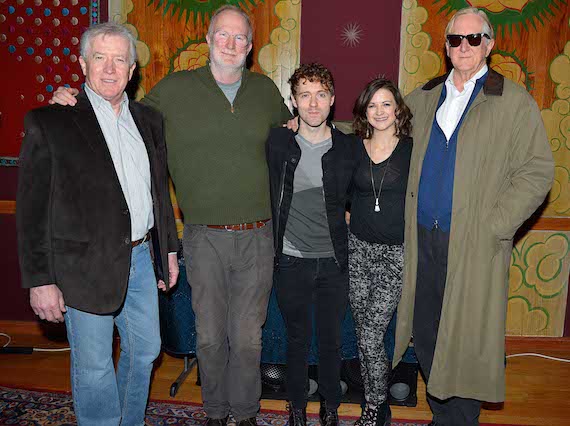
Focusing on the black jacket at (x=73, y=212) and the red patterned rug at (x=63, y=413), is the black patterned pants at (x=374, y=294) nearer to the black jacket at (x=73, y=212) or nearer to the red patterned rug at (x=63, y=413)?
the red patterned rug at (x=63, y=413)

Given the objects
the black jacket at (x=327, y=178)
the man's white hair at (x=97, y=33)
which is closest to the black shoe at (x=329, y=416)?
the black jacket at (x=327, y=178)

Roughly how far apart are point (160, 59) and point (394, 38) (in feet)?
5.36

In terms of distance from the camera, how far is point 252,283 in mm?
2609

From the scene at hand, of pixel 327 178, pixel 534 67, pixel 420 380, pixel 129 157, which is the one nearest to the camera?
pixel 129 157

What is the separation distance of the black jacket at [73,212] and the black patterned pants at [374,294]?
3.52 feet

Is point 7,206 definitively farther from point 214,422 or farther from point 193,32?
point 214,422

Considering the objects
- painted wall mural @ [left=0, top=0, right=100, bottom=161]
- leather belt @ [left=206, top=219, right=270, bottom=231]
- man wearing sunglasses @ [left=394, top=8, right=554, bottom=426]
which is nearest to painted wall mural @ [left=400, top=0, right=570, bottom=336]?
man wearing sunglasses @ [left=394, top=8, right=554, bottom=426]

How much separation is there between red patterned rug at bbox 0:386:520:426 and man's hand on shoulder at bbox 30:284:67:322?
112 centimetres

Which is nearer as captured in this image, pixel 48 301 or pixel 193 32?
pixel 48 301

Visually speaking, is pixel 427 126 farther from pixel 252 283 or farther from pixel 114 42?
pixel 114 42

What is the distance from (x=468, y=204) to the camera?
2.39 m

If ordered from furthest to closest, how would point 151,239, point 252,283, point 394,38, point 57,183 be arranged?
point 394,38
point 252,283
point 151,239
point 57,183

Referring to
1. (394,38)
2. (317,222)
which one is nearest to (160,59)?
(394,38)

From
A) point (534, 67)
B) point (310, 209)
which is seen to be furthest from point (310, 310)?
point (534, 67)
